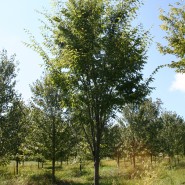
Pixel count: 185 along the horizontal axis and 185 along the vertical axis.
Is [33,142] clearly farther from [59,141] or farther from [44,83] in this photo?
[44,83]

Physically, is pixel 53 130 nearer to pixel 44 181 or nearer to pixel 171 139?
pixel 44 181

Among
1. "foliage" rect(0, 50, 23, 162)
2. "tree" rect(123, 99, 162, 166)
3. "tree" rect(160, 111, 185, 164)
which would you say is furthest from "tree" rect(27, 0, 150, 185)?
"tree" rect(160, 111, 185, 164)

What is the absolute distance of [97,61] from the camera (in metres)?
9.97

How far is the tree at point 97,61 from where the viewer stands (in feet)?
32.8

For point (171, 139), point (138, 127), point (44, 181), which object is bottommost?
point (44, 181)

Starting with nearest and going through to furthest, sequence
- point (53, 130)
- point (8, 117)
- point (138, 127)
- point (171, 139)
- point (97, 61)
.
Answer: point (97, 61) → point (8, 117) → point (53, 130) → point (138, 127) → point (171, 139)

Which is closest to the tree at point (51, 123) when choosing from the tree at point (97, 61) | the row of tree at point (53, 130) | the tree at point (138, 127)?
the row of tree at point (53, 130)

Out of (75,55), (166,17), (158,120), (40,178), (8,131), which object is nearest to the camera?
(75,55)

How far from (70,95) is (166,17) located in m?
7.88

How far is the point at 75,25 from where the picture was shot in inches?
410

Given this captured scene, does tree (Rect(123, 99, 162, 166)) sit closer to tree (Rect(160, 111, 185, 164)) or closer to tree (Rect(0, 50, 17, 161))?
tree (Rect(160, 111, 185, 164))

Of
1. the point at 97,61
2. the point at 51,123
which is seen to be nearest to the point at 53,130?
the point at 51,123

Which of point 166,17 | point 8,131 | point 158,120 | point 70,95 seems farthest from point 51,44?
point 158,120

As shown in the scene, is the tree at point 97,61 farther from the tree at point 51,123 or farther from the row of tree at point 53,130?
the tree at point 51,123
